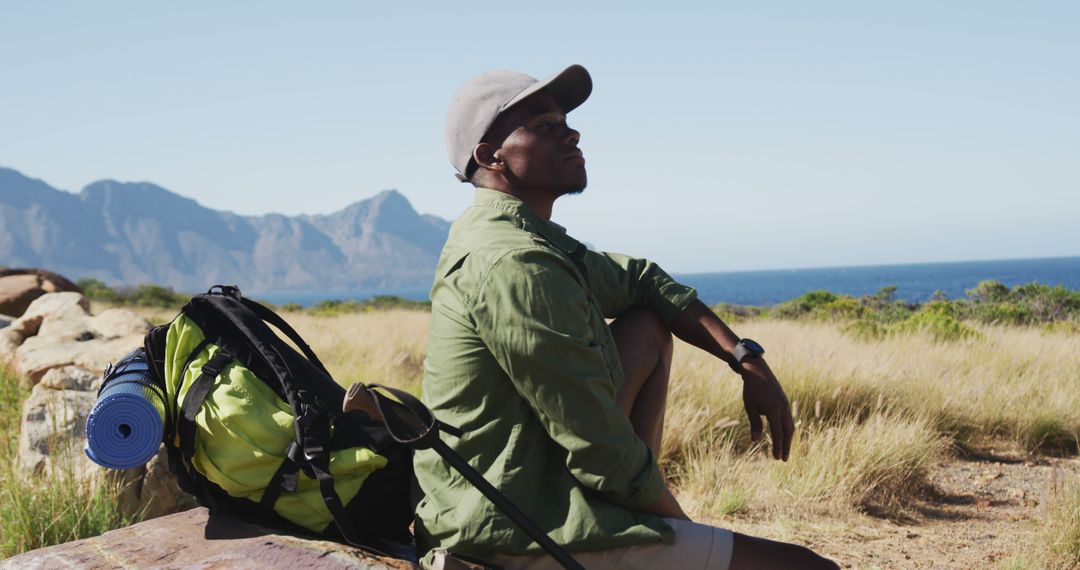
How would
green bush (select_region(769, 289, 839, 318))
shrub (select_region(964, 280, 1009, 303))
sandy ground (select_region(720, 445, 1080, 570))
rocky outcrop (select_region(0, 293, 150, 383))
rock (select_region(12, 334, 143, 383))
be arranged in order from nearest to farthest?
1. sandy ground (select_region(720, 445, 1080, 570))
2. rock (select_region(12, 334, 143, 383))
3. rocky outcrop (select_region(0, 293, 150, 383))
4. green bush (select_region(769, 289, 839, 318))
5. shrub (select_region(964, 280, 1009, 303))

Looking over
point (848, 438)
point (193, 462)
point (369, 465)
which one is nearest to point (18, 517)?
point (193, 462)

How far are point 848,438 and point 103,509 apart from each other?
3.75 metres

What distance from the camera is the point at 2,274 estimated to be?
15523 millimetres

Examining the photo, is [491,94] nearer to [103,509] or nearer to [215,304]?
[215,304]

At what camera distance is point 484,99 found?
2449 millimetres

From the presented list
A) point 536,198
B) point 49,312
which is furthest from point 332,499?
point 49,312

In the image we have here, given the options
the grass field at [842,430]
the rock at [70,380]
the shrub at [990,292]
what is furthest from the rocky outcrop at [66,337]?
the shrub at [990,292]

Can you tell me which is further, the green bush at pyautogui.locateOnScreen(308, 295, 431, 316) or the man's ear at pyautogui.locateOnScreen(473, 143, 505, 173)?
the green bush at pyautogui.locateOnScreen(308, 295, 431, 316)

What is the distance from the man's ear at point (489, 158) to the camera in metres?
2.45

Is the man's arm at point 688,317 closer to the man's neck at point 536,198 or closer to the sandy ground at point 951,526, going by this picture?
the man's neck at point 536,198

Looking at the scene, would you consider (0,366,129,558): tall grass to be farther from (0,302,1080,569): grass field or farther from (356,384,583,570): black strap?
(356,384,583,570): black strap

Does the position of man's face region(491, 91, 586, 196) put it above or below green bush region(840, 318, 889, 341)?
above

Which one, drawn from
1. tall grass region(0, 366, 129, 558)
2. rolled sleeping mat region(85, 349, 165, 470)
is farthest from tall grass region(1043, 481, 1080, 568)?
tall grass region(0, 366, 129, 558)

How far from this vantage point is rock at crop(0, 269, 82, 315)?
13812mm
